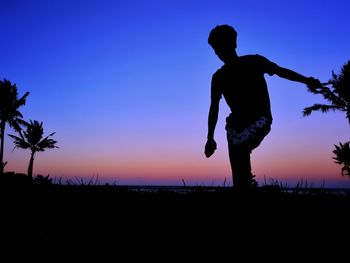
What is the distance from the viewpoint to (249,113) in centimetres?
322

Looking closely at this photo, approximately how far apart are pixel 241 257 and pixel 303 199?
1.67m

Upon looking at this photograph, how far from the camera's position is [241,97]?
331 cm

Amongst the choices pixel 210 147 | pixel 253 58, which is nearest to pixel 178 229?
pixel 210 147

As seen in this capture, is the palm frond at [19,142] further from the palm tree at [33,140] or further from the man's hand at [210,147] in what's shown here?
the man's hand at [210,147]

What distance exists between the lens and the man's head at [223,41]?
337 centimetres

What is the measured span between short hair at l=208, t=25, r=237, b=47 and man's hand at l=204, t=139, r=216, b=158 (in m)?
1.03

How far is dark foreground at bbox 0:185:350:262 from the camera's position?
1755 mm

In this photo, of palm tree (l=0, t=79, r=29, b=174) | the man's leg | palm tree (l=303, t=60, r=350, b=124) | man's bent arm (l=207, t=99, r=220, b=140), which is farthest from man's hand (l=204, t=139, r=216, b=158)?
palm tree (l=0, t=79, r=29, b=174)

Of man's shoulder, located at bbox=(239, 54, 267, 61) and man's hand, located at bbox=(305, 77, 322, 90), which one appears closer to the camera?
man's hand, located at bbox=(305, 77, 322, 90)

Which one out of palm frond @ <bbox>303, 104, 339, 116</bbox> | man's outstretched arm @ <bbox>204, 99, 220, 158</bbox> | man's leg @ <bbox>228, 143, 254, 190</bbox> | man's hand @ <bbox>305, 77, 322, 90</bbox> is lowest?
man's leg @ <bbox>228, 143, 254, 190</bbox>

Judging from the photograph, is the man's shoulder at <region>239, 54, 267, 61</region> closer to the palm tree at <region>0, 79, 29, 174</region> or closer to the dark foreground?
the dark foreground

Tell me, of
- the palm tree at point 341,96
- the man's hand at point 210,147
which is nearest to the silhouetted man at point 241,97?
the man's hand at point 210,147

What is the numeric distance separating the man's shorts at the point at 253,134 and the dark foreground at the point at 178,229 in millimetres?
493

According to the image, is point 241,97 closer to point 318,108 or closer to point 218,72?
point 218,72
